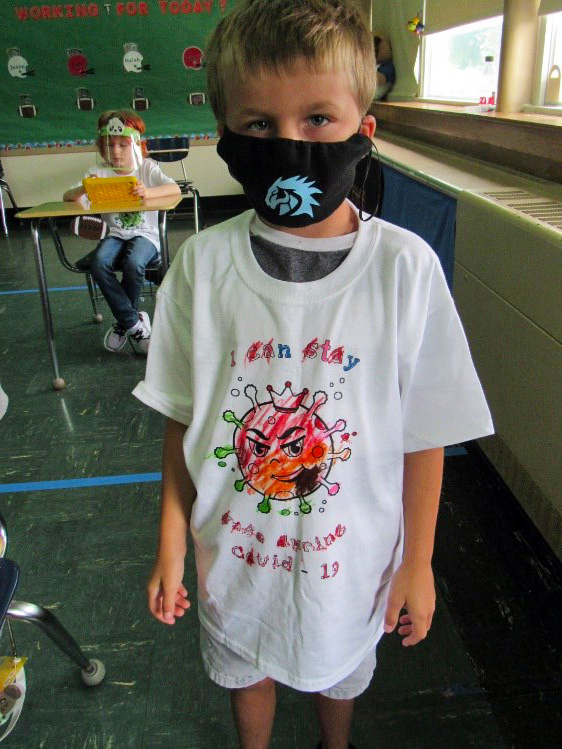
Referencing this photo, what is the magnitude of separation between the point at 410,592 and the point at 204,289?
19.2 inches

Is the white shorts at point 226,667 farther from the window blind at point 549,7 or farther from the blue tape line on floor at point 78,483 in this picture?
the window blind at point 549,7

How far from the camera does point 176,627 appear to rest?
57.5 inches

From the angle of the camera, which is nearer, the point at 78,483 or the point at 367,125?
the point at 367,125

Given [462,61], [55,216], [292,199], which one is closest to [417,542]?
[292,199]

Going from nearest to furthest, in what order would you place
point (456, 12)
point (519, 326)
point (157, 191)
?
1. point (519, 326)
2. point (157, 191)
3. point (456, 12)

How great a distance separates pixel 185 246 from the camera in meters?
0.80

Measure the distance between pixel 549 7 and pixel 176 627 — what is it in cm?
286

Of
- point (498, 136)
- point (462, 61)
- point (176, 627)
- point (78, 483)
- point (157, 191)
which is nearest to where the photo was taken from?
point (176, 627)

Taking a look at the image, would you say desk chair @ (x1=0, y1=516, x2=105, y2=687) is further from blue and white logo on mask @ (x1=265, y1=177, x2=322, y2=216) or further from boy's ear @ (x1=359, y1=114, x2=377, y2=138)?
boy's ear @ (x1=359, y1=114, x2=377, y2=138)

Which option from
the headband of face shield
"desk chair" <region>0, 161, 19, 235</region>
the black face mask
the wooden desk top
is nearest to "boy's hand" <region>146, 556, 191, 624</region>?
the black face mask

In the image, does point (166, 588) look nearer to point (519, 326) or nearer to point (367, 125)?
point (367, 125)

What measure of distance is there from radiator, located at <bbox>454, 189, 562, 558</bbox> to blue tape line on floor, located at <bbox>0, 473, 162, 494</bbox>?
3.72 feet

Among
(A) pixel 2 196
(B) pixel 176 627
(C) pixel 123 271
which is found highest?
(A) pixel 2 196

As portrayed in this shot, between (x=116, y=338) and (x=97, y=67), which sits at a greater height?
(x=97, y=67)
